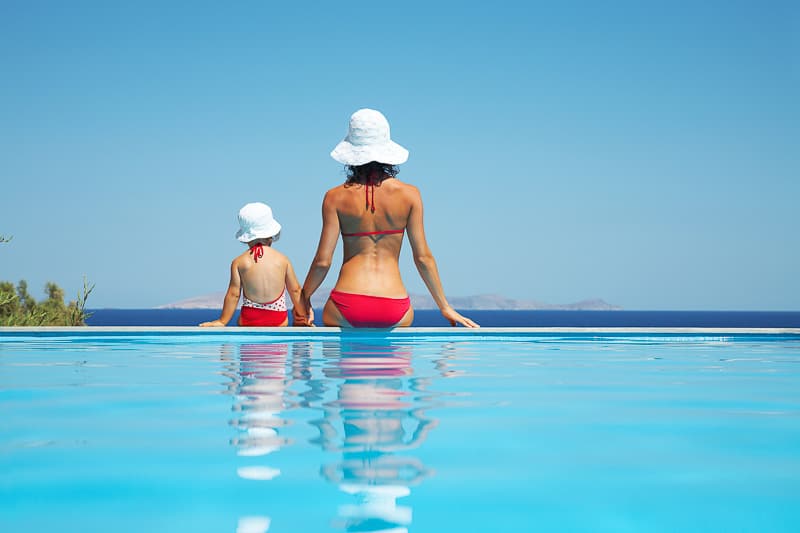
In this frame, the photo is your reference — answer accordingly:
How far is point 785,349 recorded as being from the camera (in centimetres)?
780

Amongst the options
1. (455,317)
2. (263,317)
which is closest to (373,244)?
(455,317)

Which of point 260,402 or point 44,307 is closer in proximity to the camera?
point 260,402

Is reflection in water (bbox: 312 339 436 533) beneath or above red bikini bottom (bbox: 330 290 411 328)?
beneath

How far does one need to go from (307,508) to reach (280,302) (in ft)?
21.5

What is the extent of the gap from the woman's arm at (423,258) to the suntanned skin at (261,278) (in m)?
1.69

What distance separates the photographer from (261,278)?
8.52 meters

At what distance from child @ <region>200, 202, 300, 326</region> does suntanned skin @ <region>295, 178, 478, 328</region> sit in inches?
48.8

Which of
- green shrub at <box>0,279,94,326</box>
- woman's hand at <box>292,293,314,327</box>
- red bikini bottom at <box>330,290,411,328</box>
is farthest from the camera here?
green shrub at <box>0,279,94,326</box>

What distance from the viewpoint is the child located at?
8.52m

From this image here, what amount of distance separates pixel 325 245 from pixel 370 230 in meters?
0.42

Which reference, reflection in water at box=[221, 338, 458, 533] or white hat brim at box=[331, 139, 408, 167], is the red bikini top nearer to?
white hat brim at box=[331, 139, 408, 167]

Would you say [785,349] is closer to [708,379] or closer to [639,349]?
[639,349]

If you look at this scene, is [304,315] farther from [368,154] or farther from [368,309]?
[368,154]

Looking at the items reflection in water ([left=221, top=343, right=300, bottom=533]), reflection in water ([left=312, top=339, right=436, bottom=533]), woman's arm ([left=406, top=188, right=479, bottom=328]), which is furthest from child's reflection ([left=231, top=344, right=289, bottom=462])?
woman's arm ([left=406, top=188, right=479, bottom=328])
